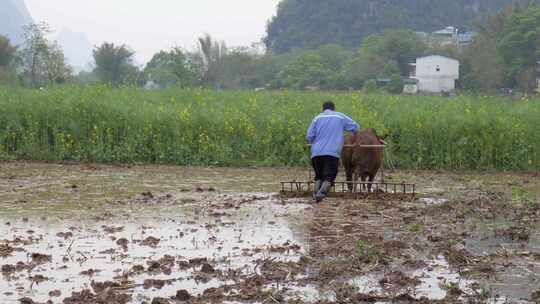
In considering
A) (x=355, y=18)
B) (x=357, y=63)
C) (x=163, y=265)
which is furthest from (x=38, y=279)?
(x=355, y=18)

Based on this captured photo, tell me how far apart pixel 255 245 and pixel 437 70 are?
79.5 meters

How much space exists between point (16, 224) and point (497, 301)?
6452mm

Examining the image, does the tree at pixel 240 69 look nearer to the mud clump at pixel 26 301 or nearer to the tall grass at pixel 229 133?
the tall grass at pixel 229 133

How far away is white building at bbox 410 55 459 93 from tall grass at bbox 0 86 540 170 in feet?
215

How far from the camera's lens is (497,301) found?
282 inches

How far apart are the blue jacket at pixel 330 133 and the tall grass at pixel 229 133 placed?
632 cm

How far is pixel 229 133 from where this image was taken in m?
20.2

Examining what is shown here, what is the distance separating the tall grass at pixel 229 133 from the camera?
19594 millimetres

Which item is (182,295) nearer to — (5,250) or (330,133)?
(5,250)

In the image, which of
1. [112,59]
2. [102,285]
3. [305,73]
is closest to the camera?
[102,285]

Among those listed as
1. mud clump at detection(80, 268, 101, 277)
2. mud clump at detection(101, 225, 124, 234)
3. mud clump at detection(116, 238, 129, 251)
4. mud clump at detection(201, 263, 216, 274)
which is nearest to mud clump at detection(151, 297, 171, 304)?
mud clump at detection(201, 263, 216, 274)

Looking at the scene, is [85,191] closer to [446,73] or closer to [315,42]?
[446,73]

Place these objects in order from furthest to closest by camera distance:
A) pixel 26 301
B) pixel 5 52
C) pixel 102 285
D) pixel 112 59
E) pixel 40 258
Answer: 1. pixel 112 59
2. pixel 5 52
3. pixel 40 258
4. pixel 102 285
5. pixel 26 301

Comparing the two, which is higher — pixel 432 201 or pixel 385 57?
pixel 385 57
